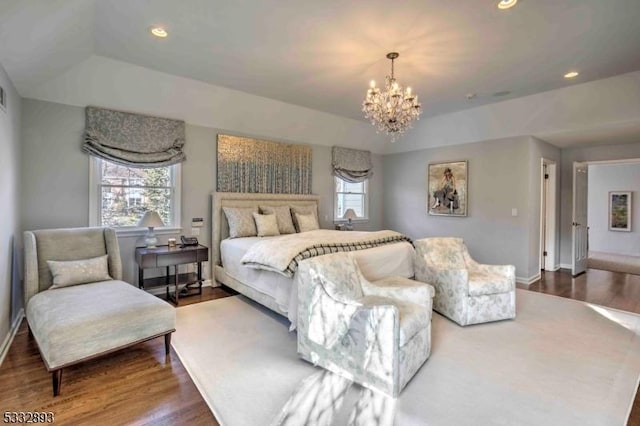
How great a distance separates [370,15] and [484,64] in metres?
1.76

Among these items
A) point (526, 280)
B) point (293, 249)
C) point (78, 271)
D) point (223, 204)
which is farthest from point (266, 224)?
point (526, 280)

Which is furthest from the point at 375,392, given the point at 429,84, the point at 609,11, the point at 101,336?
the point at 429,84

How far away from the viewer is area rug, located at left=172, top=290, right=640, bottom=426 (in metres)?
1.94

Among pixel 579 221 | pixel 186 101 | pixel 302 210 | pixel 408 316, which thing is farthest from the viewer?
pixel 579 221

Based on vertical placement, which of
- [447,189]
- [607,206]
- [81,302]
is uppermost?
[447,189]

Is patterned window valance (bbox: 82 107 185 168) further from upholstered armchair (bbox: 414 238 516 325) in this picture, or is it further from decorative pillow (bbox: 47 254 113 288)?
upholstered armchair (bbox: 414 238 516 325)

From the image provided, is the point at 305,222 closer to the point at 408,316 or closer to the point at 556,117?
the point at 408,316

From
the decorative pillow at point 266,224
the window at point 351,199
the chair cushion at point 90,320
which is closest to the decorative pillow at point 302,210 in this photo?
the decorative pillow at point 266,224

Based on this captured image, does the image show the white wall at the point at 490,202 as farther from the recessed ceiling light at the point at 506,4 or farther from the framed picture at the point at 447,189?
the recessed ceiling light at the point at 506,4

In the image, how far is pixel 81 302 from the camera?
2424mm

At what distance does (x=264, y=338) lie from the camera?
2984 millimetres

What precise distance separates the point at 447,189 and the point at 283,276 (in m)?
4.29

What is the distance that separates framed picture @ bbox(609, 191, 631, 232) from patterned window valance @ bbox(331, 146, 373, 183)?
21.6 ft

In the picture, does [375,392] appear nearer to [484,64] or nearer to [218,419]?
[218,419]
